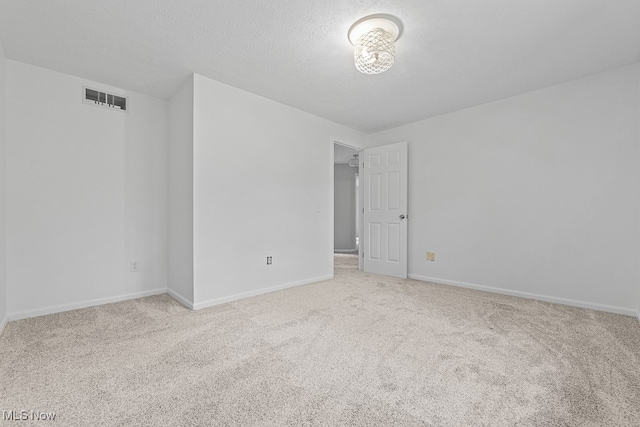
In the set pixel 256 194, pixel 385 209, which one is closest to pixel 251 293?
pixel 256 194

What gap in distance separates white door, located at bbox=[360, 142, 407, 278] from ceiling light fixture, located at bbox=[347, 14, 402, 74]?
2.23 m

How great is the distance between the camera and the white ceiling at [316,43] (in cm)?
187

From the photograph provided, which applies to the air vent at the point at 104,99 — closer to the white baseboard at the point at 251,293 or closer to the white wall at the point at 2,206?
the white wall at the point at 2,206

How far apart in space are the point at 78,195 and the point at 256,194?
174cm

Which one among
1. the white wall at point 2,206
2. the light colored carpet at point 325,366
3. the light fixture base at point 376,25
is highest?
the light fixture base at point 376,25

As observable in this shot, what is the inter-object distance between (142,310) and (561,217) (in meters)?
4.40

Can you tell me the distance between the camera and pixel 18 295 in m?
2.46

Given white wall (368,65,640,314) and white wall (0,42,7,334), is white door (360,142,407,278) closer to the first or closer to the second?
white wall (368,65,640,314)

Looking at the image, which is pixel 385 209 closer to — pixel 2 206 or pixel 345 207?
pixel 345 207

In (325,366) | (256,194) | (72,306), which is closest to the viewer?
(325,366)

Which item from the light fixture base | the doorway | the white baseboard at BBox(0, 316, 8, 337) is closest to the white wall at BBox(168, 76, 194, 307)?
the white baseboard at BBox(0, 316, 8, 337)

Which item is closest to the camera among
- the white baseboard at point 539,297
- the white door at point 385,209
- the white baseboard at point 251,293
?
the white baseboard at point 539,297

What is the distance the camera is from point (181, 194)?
297 centimetres

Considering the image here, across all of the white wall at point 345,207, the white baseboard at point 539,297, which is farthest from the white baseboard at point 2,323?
the white wall at point 345,207
